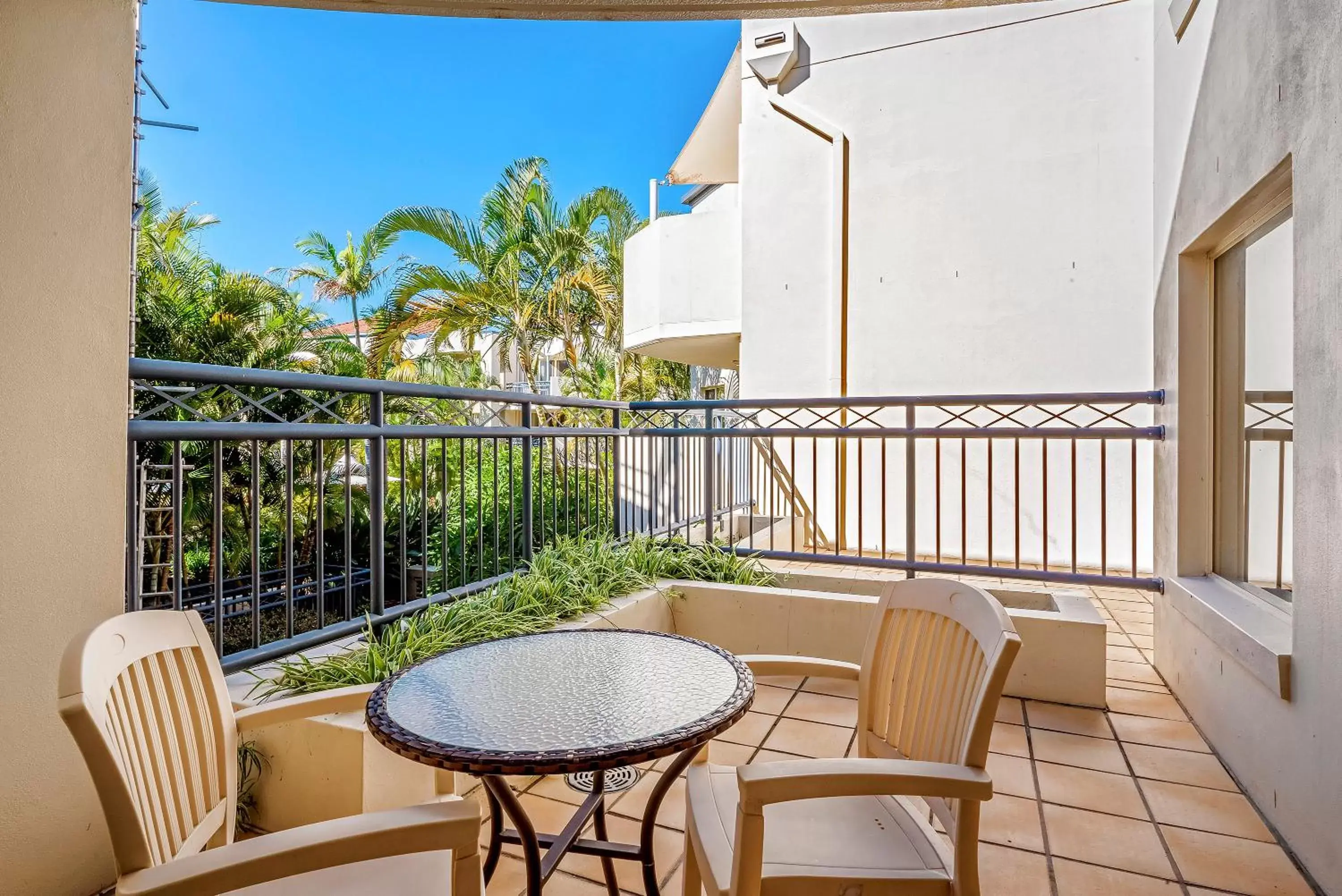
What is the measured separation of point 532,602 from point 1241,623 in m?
2.69

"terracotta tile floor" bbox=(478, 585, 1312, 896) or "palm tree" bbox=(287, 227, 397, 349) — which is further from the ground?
"palm tree" bbox=(287, 227, 397, 349)

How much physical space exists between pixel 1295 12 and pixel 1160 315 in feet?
5.43

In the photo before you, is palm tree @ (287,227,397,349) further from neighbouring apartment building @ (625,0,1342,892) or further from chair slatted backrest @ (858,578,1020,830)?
chair slatted backrest @ (858,578,1020,830)

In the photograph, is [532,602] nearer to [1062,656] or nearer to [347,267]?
[1062,656]

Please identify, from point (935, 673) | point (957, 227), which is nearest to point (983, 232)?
point (957, 227)

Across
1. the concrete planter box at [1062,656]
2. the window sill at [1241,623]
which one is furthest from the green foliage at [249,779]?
the window sill at [1241,623]

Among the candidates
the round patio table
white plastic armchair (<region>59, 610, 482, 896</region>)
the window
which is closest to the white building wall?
the window

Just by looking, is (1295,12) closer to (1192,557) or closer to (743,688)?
(1192,557)

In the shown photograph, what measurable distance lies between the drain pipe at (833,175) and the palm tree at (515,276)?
20.7ft

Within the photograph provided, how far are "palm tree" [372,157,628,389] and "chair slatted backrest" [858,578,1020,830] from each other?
10.4 metres

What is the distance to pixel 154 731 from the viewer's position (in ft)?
4.01

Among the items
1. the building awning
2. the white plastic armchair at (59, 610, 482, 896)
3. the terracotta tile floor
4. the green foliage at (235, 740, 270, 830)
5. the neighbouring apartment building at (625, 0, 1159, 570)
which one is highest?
the building awning

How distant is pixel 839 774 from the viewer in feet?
3.76

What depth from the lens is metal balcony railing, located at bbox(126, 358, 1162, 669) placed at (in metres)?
2.45
